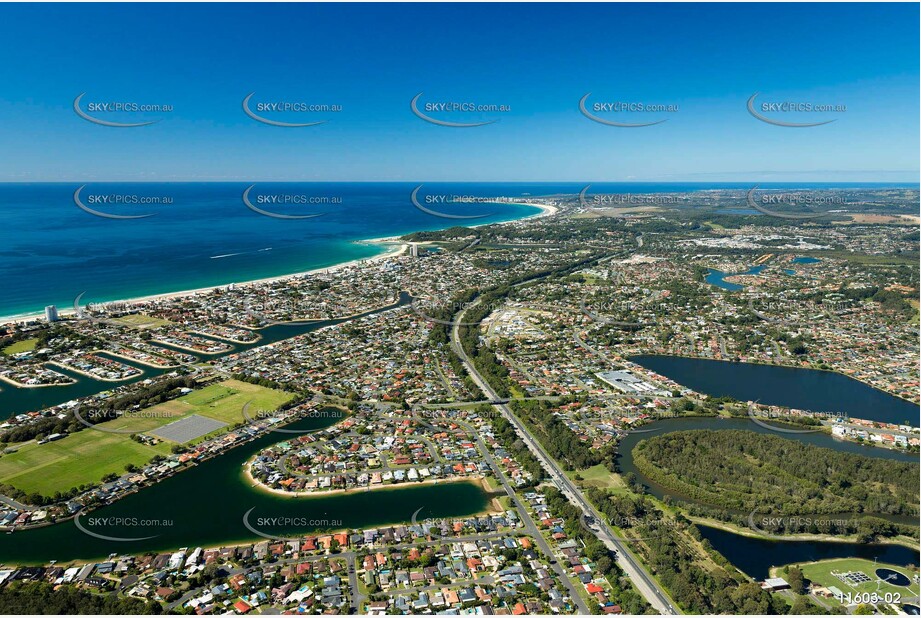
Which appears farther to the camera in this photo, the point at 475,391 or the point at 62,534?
the point at 475,391

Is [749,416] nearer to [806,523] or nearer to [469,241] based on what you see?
[806,523]

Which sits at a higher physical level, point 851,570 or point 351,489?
point 351,489

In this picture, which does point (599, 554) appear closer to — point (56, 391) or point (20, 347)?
point (56, 391)

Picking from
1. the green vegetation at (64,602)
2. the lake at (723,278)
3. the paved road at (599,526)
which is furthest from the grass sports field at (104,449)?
the lake at (723,278)

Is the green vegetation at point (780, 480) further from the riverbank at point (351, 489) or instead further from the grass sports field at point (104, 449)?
the grass sports field at point (104, 449)

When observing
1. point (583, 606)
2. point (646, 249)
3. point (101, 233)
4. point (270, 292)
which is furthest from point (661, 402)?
point (101, 233)

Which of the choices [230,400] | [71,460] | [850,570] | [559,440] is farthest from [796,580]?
[71,460]
